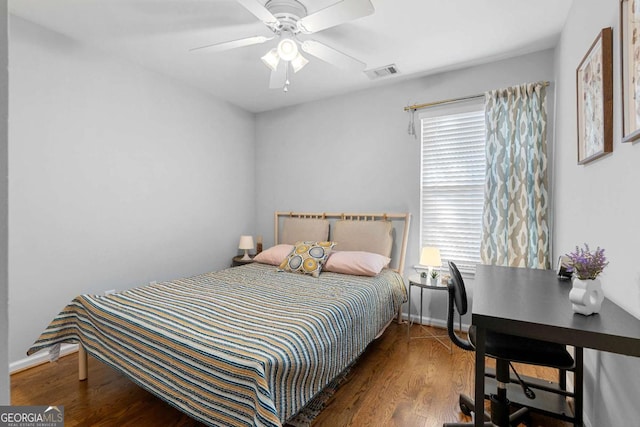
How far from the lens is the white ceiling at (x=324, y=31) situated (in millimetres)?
2156

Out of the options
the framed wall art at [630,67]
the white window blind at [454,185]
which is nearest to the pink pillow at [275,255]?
the white window blind at [454,185]

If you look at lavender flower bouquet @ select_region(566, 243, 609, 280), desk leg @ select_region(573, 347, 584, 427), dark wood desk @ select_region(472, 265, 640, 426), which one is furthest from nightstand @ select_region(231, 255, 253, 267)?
lavender flower bouquet @ select_region(566, 243, 609, 280)

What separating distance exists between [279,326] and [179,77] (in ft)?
9.75

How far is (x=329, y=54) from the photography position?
2217 mm

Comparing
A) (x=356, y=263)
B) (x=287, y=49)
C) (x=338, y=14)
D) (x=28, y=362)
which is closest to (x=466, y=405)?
(x=356, y=263)

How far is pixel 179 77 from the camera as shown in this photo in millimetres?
3330

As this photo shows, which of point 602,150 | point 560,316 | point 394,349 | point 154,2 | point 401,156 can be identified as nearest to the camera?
point 560,316

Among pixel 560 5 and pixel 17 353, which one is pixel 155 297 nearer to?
pixel 17 353

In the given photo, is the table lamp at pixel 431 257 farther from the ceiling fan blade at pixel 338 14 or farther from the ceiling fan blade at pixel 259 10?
the ceiling fan blade at pixel 259 10

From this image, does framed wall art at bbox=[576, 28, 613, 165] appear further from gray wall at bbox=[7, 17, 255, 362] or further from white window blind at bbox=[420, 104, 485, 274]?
gray wall at bbox=[7, 17, 255, 362]

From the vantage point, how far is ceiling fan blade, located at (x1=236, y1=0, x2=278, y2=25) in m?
1.66

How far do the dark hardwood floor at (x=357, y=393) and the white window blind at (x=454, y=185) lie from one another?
41.5 inches

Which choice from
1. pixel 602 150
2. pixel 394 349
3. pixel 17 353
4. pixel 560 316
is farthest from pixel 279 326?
pixel 17 353

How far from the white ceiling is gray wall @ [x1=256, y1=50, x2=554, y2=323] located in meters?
0.21
